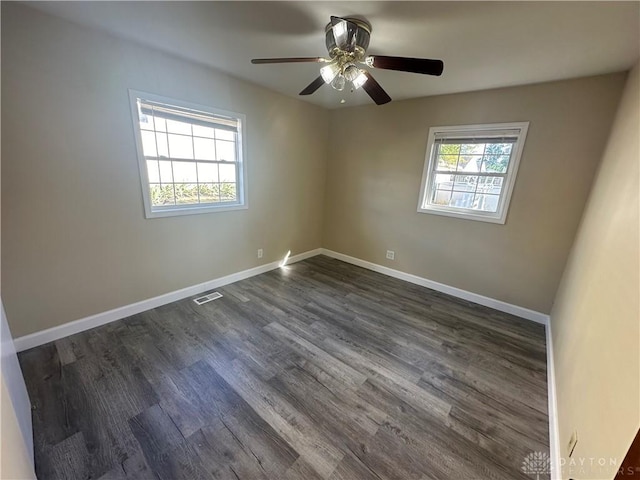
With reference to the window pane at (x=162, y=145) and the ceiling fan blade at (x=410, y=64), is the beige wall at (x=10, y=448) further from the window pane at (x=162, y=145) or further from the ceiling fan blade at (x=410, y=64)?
the ceiling fan blade at (x=410, y=64)

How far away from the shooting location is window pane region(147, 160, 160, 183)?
2505mm

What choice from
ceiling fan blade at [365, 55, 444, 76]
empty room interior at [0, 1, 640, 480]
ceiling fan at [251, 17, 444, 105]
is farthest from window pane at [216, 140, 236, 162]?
ceiling fan blade at [365, 55, 444, 76]

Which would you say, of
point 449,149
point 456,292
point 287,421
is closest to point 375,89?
point 449,149

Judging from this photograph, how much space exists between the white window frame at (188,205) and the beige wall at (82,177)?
0.06 metres

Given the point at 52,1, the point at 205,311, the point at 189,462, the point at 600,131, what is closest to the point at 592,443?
the point at 189,462

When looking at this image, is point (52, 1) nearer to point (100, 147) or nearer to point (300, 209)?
point (100, 147)

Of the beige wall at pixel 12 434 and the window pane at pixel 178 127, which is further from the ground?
the window pane at pixel 178 127

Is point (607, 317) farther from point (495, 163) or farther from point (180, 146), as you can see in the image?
point (180, 146)

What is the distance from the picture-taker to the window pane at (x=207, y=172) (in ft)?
9.63

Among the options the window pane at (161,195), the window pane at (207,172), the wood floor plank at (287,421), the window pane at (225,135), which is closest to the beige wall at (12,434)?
the wood floor plank at (287,421)

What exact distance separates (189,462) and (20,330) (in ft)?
6.18

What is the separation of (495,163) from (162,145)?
11.9ft

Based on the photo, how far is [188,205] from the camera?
2908mm

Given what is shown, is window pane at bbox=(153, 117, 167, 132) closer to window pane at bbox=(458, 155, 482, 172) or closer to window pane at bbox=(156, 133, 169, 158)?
window pane at bbox=(156, 133, 169, 158)
